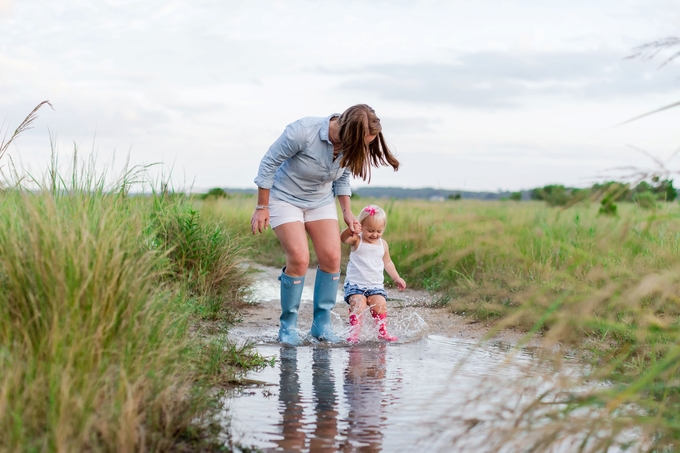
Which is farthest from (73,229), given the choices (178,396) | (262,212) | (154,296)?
(262,212)

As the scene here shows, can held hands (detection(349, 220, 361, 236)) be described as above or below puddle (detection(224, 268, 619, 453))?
above

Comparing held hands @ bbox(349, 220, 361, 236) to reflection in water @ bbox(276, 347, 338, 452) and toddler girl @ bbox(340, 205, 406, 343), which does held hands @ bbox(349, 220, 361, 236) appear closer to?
toddler girl @ bbox(340, 205, 406, 343)

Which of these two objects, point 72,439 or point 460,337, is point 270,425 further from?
point 460,337

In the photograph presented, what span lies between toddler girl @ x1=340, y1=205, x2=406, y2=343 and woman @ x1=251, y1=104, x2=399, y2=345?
1.21 ft

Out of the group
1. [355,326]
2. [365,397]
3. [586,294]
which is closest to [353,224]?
[355,326]

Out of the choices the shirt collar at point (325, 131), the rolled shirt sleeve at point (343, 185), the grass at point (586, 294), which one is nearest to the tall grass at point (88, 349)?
the grass at point (586, 294)

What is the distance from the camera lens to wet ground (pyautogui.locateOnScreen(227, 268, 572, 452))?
311cm

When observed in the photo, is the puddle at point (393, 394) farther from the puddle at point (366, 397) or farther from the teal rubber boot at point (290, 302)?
the teal rubber boot at point (290, 302)

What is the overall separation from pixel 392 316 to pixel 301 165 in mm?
2287

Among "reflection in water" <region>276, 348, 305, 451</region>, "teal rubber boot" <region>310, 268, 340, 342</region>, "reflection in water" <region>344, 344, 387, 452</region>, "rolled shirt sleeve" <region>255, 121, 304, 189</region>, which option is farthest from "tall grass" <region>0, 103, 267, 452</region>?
"teal rubber boot" <region>310, 268, 340, 342</region>

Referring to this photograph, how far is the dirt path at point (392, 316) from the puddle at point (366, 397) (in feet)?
1.71

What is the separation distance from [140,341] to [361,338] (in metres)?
3.32

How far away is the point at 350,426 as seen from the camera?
3678 mm

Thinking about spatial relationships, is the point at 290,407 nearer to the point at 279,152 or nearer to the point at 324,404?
the point at 324,404
